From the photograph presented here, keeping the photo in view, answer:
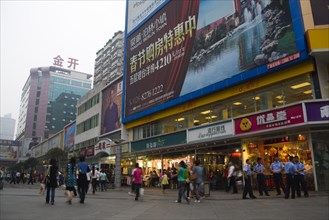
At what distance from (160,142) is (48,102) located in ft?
376

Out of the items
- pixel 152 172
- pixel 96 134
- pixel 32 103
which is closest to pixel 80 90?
pixel 32 103

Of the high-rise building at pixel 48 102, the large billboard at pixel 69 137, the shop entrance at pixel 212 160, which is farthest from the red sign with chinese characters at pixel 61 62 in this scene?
the shop entrance at pixel 212 160

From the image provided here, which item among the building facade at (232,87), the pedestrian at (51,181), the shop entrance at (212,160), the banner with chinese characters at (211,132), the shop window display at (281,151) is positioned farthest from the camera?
the shop entrance at (212,160)

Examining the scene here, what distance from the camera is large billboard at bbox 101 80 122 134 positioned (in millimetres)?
39656

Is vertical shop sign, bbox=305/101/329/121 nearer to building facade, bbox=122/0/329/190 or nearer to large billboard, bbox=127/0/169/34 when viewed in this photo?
building facade, bbox=122/0/329/190

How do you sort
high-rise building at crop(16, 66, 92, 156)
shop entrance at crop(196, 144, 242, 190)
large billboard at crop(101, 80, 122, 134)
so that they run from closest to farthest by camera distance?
shop entrance at crop(196, 144, 242, 190) < large billboard at crop(101, 80, 122, 134) < high-rise building at crop(16, 66, 92, 156)

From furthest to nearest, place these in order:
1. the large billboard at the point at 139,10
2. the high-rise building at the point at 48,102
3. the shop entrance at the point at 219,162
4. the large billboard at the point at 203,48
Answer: the high-rise building at the point at 48,102, the large billboard at the point at 139,10, the shop entrance at the point at 219,162, the large billboard at the point at 203,48

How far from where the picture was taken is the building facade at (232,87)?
1736cm

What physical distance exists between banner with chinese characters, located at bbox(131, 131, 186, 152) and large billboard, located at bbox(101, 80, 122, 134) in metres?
7.76

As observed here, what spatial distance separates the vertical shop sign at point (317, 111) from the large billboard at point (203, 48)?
281 centimetres

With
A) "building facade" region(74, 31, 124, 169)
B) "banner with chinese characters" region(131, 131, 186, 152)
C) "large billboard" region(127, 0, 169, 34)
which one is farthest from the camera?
"building facade" region(74, 31, 124, 169)

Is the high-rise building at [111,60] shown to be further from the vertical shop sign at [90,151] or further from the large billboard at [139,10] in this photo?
the large billboard at [139,10]

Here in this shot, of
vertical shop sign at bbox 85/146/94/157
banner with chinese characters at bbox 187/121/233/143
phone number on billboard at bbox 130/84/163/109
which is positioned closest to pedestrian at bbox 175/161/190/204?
banner with chinese characters at bbox 187/121/233/143

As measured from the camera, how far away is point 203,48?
82.8 feet
